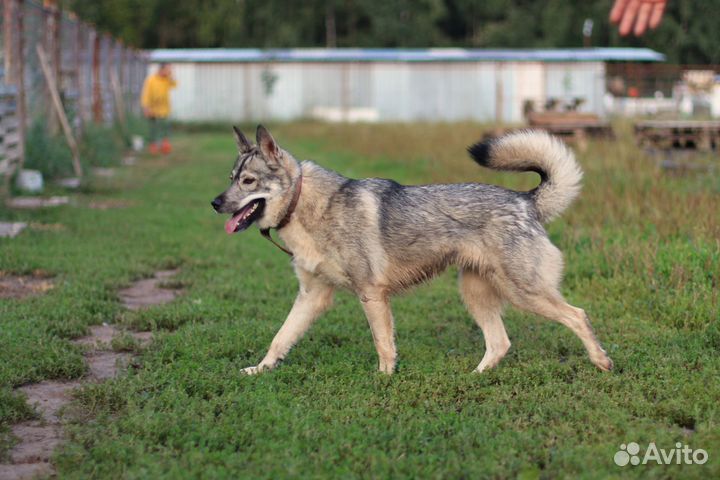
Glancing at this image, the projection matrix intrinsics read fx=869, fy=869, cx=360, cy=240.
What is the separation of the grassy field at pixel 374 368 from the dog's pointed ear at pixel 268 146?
1.27m

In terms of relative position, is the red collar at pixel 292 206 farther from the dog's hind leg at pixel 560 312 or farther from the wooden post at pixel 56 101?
the wooden post at pixel 56 101

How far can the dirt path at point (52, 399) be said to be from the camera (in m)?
3.74

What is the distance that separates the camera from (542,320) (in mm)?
6520

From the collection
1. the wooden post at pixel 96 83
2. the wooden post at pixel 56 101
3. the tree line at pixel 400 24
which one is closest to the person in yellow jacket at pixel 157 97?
the wooden post at pixel 96 83

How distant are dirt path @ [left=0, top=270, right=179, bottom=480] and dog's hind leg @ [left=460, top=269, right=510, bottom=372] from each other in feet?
7.03

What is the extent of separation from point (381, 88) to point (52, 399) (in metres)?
36.3

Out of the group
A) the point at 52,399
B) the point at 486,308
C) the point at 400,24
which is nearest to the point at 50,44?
the point at 52,399

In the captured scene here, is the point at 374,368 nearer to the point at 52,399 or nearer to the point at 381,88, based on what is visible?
the point at 52,399

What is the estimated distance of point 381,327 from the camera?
519 cm

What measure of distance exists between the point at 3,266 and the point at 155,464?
4.69 m

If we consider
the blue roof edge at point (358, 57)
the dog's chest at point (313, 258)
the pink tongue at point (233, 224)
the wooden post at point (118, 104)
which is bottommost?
the dog's chest at point (313, 258)

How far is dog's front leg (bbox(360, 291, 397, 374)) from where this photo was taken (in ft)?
16.9

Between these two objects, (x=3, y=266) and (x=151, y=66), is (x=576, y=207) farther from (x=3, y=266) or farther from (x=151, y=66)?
(x=151, y=66)

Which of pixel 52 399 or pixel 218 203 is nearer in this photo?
pixel 52 399
